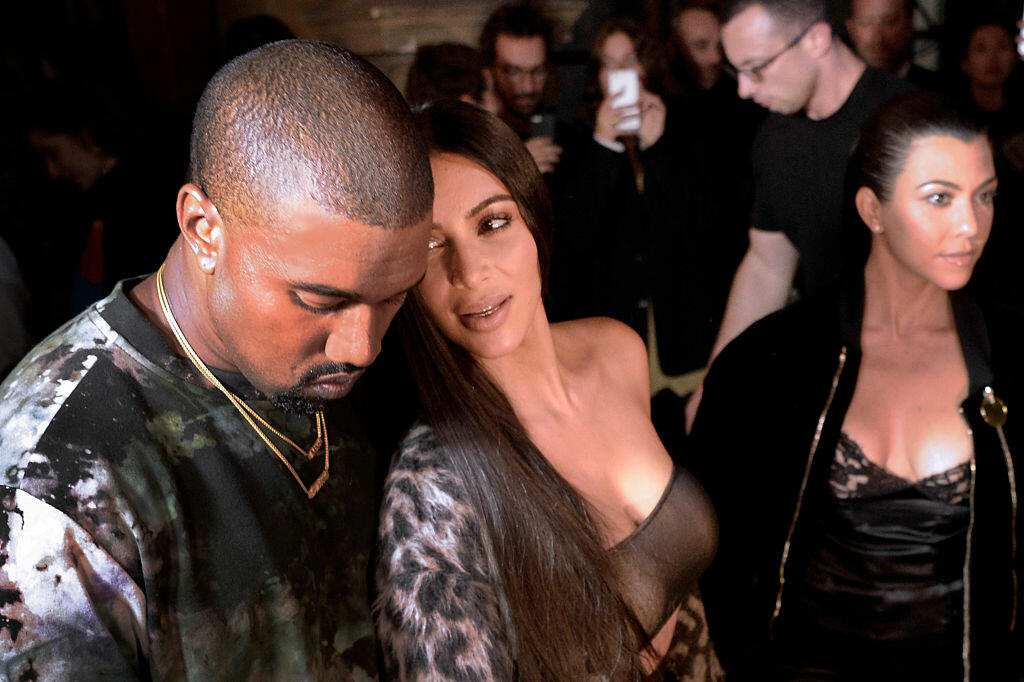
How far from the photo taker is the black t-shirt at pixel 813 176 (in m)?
2.29

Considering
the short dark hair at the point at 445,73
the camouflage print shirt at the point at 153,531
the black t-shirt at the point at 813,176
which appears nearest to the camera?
the camouflage print shirt at the point at 153,531

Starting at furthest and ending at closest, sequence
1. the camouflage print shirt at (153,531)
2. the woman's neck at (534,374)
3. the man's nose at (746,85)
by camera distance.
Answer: the man's nose at (746,85), the woman's neck at (534,374), the camouflage print shirt at (153,531)

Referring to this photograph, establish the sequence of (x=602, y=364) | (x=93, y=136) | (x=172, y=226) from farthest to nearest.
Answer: (x=93, y=136) < (x=172, y=226) < (x=602, y=364)

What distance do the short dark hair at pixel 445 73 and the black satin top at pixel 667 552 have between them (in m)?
1.36

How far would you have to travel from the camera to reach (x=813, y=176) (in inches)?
92.3

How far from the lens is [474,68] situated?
8.52 ft

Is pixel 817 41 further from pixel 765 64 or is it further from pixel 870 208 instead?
pixel 870 208

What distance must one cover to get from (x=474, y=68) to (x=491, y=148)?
1280mm

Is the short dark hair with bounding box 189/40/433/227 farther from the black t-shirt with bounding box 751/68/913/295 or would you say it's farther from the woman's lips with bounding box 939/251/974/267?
the black t-shirt with bounding box 751/68/913/295

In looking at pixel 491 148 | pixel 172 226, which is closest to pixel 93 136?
pixel 172 226

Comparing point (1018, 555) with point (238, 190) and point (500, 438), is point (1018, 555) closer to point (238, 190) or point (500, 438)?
point (500, 438)

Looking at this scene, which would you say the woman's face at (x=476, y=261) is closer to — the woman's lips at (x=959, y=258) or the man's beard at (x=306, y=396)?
the man's beard at (x=306, y=396)

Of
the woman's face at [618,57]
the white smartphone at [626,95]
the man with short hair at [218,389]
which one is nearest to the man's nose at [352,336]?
the man with short hair at [218,389]

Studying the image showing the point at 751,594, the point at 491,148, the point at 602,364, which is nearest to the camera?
the point at 491,148
